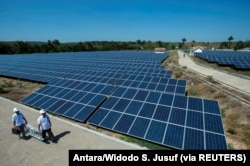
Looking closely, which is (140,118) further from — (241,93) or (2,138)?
(241,93)

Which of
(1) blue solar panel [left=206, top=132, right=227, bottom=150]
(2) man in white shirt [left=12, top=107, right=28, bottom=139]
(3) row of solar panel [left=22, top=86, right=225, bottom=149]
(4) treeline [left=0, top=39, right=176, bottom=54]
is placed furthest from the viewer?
(4) treeline [left=0, top=39, right=176, bottom=54]

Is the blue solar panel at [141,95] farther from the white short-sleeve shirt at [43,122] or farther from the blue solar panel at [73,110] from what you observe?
the white short-sleeve shirt at [43,122]

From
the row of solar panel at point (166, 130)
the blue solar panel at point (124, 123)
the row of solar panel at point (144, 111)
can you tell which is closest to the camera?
the row of solar panel at point (166, 130)

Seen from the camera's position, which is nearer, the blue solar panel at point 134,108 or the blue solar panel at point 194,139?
the blue solar panel at point 194,139

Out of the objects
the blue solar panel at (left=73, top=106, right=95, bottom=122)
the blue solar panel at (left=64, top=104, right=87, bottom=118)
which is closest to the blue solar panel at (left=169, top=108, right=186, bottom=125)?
the blue solar panel at (left=73, top=106, right=95, bottom=122)

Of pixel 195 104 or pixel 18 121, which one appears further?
pixel 195 104

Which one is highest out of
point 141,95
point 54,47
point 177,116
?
point 54,47

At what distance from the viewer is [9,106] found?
16875 millimetres

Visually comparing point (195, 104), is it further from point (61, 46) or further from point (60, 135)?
point (61, 46)

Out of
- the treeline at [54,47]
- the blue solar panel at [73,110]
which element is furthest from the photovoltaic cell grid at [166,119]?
the treeline at [54,47]

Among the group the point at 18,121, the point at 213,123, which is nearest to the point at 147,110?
the point at 213,123

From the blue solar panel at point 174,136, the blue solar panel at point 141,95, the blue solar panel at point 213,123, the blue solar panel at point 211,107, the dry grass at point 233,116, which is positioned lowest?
the dry grass at point 233,116

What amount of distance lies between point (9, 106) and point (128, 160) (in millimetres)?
13562

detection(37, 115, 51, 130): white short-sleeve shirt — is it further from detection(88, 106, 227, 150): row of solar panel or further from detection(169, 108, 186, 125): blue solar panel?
detection(169, 108, 186, 125): blue solar panel
